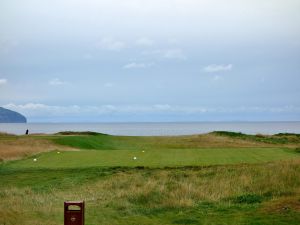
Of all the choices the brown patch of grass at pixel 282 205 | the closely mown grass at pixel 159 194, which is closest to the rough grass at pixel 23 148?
the closely mown grass at pixel 159 194

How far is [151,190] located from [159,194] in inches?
25.6

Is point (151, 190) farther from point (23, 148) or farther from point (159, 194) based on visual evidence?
point (23, 148)

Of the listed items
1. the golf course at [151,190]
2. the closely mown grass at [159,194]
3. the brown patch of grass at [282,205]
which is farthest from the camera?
the brown patch of grass at [282,205]

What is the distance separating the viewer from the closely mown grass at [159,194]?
12.8 meters

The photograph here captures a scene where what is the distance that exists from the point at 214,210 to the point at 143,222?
8.17 ft

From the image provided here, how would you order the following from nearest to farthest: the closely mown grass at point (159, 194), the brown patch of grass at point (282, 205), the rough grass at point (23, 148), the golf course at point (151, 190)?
the closely mown grass at point (159, 194) → the golf course at point (151, 190) → the brown patch of grass at point (282, 205) → the rough grass at point (23, 148)

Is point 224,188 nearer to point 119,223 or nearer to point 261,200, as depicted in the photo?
point 261,200

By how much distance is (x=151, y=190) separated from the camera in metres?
16.9

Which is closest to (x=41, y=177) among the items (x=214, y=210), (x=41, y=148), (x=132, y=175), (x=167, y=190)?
(x=132, y=175)

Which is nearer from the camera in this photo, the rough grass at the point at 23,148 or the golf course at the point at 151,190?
the golf course at the point at 151,190

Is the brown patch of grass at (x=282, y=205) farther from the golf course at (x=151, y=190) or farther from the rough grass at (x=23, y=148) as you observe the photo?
the rough grass at (x=23, y=148)

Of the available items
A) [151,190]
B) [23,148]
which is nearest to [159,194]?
[151,190]

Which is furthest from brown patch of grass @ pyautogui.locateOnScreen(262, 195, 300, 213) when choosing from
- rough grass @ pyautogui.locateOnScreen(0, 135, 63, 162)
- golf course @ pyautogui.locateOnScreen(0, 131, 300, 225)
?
rough grass @ pyautogui.locateOnScreen(0, 135, 63, 162)

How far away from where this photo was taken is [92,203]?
15531 millimetres
